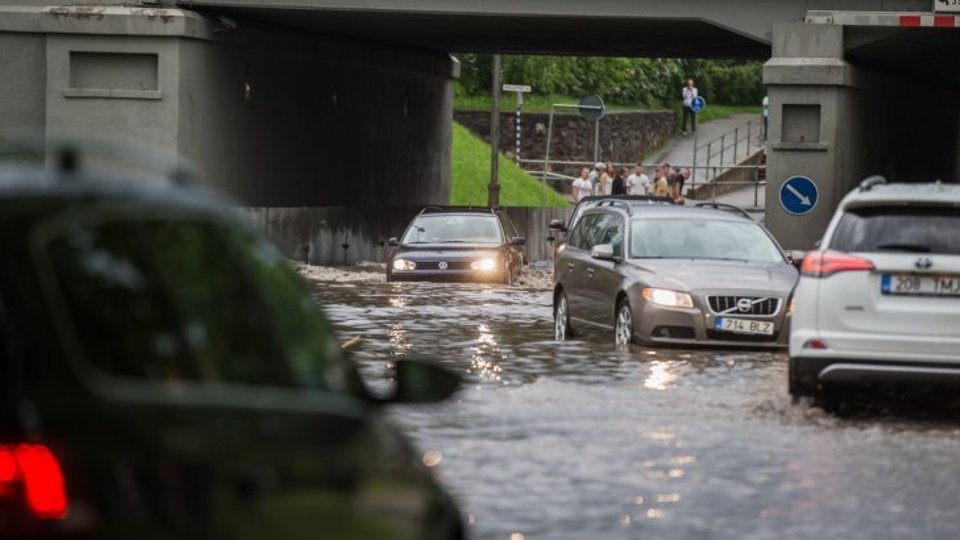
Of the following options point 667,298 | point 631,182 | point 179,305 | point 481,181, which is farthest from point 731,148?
point 179,305

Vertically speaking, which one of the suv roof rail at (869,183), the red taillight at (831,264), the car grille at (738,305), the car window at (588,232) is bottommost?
the car grille at (738,305)

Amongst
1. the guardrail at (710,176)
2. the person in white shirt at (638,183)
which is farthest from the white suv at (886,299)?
the guardrail at (710,176)

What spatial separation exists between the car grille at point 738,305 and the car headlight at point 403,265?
14.1 m

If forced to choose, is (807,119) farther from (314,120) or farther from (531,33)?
(314,120)

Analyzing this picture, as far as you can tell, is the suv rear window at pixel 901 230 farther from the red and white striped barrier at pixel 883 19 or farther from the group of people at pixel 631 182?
the group of people at pixel 631 182

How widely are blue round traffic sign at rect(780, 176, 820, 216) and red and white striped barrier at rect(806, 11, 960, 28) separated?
2700 millimetres

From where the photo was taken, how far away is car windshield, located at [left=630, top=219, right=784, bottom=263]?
2152cm

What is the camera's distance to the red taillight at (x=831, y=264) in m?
14.6

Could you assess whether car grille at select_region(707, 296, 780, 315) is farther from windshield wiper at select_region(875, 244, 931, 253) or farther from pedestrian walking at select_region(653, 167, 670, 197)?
pedestrian walking at select_region(653, 167, 670, 197)

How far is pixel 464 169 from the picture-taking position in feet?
213

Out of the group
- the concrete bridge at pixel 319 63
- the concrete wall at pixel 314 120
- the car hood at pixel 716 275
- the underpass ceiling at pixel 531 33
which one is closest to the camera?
the car hood at pixel 716 275

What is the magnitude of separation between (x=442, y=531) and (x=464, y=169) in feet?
196

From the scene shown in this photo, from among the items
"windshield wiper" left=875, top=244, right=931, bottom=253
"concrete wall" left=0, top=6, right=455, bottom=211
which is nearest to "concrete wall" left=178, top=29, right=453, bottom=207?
"concrete wall" left=0, top=6, right=455, bottom=211

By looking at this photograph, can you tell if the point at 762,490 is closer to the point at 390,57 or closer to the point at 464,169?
the point at 390,57
